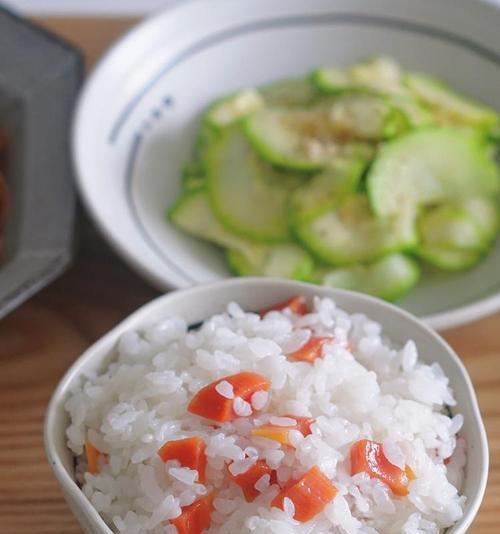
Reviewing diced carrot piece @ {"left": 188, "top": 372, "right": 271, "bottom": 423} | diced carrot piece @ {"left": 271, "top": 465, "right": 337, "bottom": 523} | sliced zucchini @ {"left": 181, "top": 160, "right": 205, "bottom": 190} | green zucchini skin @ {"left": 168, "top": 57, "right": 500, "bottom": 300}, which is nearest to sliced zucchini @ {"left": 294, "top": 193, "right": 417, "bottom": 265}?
green zucchini skin @ {"left": 168, "top": 57, "right": 500, "bottom": 300}

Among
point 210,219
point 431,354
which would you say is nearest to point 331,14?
point 210,219

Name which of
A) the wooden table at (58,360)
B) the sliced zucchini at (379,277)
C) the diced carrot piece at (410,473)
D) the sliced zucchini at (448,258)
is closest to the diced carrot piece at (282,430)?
the diced carrot piece at (410,473)

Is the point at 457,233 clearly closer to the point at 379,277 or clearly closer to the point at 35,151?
the point at 379,277

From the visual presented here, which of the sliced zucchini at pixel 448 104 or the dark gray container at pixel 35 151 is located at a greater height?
the sliced zucchini at pixel 448 104

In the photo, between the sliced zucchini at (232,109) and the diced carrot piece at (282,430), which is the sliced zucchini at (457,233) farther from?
the diced carrot piece at (282,430)

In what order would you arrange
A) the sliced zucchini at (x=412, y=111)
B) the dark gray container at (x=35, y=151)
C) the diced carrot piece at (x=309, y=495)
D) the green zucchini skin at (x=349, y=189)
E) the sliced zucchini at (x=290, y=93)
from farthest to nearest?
1. the sliced zucchini at (x=290, y=93)
2. the sliced zucchini at (x=412, y=111)
3. the green zucchini skin at (x=349, y=189)
4. the dark gray container at (x=35, y=151)
5. the diced carrot piece at (x=309, y=495)
